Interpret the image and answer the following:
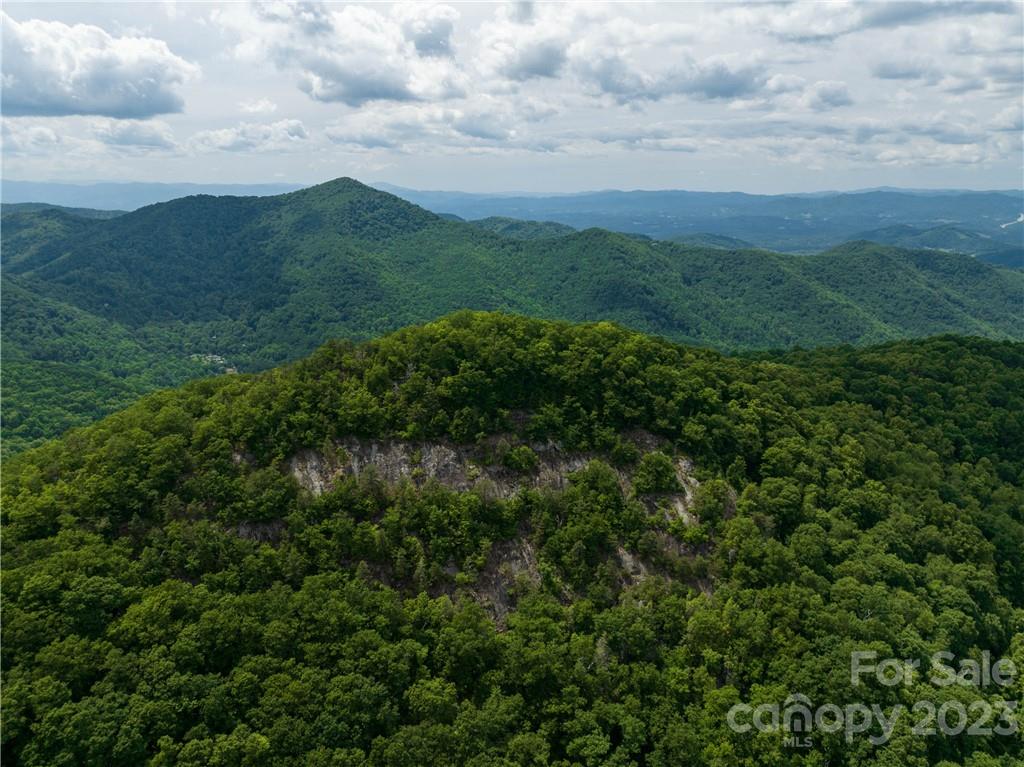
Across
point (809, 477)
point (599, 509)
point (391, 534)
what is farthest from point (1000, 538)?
point (391, 534)

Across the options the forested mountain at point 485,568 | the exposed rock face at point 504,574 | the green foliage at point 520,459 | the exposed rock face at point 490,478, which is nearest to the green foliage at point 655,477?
the forested mountain at point 485,568

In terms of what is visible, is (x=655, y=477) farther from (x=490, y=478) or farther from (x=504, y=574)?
(x=504, y=574)

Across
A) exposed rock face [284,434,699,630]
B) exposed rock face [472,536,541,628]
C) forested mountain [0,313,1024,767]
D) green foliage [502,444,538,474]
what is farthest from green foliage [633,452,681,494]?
exposed rock face [472,536,541,628]

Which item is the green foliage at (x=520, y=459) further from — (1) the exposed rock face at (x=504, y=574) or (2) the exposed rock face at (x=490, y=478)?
(1) the exposed rock face at (x=504, y=574)

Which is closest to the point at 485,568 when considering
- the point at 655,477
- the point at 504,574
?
the point at 504,574

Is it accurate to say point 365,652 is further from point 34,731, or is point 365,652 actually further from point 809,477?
point 809,477

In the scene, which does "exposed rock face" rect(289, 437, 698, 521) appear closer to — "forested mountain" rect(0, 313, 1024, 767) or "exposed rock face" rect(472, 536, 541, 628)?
"forested mountain" rect(0, 313, 1024, 767)

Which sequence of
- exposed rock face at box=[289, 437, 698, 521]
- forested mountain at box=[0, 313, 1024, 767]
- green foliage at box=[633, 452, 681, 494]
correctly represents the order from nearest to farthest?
forested mountain at box=[0, 313, 1024, 767]
exposed rock face at box=[289, 437, 698, 521]
green foliage at box=[633, 452, 681, 494]
